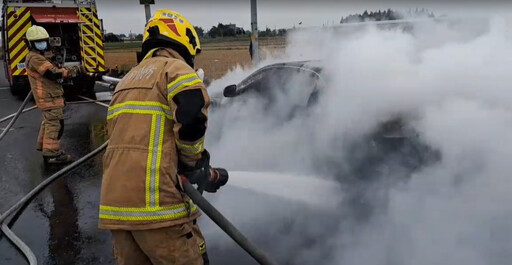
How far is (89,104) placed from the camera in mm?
11656

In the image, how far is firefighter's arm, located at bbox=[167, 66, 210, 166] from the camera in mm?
2033

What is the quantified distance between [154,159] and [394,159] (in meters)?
2.27

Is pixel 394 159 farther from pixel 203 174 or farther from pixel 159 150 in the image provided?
pixel 159 150

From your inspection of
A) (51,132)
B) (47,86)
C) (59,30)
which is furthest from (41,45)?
(59,30)

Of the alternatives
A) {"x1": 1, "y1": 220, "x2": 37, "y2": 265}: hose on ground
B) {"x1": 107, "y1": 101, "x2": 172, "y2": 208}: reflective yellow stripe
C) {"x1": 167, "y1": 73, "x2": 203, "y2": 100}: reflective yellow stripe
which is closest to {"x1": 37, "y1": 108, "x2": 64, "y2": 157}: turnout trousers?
{"x1": 1, "y1": 220, "x2": 37, "y2": 265}: hose on ground

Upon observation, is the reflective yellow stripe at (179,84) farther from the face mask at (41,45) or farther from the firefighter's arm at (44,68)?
the face mask at (41,45)

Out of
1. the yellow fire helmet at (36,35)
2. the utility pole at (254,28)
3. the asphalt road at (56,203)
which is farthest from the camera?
the utility pole at (254,28)

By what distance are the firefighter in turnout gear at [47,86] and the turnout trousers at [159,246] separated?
174 inches

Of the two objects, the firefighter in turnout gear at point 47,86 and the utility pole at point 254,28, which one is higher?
the utility pole at point 254,28

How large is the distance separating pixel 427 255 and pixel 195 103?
202 cm

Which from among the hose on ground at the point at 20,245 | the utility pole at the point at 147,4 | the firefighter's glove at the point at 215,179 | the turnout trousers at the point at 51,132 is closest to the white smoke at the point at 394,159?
the firefighter's glove at the point at 215,179

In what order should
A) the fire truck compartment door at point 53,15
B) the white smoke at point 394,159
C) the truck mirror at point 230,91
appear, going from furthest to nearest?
the fire truck compartment door at point 53,15 < the truck mirror at point 230,91 < the white smoke at point 394,159

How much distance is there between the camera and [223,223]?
226 centimetres

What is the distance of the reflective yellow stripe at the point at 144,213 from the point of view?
210 cm
